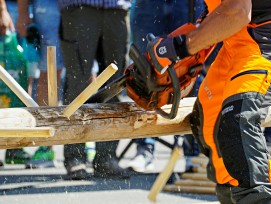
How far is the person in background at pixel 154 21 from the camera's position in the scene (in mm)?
6891

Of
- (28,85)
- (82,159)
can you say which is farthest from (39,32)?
(82,159)

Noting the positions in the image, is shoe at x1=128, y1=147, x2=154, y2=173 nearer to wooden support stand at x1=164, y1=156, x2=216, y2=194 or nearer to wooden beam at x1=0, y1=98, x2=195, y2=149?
wooden support stand at x1=164, y1=156, x2=216, y2=194

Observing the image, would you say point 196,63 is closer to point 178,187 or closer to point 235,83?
point 235,83

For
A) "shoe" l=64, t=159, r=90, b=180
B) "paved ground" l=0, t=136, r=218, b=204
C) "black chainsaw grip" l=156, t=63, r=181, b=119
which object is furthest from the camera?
"shoe" l=64, t=159, r=90, b=180

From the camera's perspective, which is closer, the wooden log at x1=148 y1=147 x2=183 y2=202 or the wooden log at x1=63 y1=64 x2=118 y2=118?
the wooden log at x1=63 y1=64 x2=118 y2=118

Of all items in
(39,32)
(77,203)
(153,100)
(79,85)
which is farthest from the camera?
(39,32)

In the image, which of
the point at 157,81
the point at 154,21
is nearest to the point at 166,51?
→ the point at 157,81

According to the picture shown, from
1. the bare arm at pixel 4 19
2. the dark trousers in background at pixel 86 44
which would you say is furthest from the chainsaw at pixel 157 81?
the bare arm at pixel 4 19

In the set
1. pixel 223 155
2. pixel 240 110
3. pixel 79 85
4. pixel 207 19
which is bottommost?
pixel 79 85

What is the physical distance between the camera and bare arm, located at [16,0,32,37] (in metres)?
6.68

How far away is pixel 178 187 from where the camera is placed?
20.9 feet

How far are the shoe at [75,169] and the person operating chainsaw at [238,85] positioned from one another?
225 centimetres

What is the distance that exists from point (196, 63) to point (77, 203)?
186cm

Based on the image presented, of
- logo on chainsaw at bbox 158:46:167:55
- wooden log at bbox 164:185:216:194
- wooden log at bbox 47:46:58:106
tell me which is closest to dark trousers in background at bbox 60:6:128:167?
wooden log at bbox 164:185:216:194
